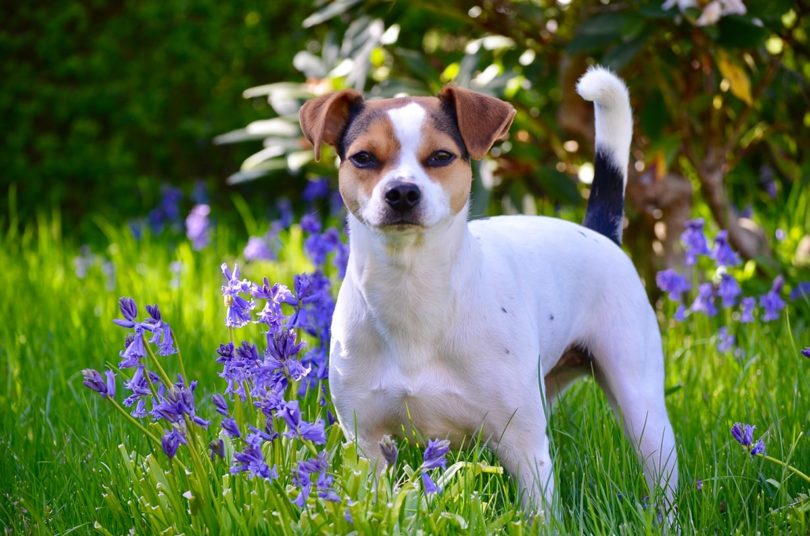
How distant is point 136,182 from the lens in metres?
7.82

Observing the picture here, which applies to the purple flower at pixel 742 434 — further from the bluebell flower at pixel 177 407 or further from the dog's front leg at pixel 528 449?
the bluebell flower at pixel 177 407

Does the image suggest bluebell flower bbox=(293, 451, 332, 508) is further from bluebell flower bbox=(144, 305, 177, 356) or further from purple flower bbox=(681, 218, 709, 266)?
purple flower bbox=(681, 218, 709, 266)

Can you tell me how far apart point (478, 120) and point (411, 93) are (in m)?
1.98

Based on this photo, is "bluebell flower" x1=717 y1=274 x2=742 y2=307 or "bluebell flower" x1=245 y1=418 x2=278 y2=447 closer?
"bluebell flower" x1=245 y1=418 x2=278 y2=447

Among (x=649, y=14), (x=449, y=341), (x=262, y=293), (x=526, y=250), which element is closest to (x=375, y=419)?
(x=449, y=341)

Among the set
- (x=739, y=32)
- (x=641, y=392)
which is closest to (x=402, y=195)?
(x=641, y=392)

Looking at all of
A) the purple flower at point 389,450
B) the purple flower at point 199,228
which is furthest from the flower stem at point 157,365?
the purple flower at point 199,228

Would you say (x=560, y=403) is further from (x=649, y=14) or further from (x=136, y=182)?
(x=136, y=182)

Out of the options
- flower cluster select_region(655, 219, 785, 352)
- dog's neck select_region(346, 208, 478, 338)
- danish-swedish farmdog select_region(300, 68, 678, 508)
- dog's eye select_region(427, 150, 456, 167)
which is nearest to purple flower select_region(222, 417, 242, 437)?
danish-swedish farmdog select_region(300, 68, 678, 508)

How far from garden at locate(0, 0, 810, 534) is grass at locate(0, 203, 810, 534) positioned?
0.05 feet

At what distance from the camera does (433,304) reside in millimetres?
3051

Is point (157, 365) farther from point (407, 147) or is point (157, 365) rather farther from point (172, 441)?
point (407, 147)

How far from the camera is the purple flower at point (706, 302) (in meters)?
4.47

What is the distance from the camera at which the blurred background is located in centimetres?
502
